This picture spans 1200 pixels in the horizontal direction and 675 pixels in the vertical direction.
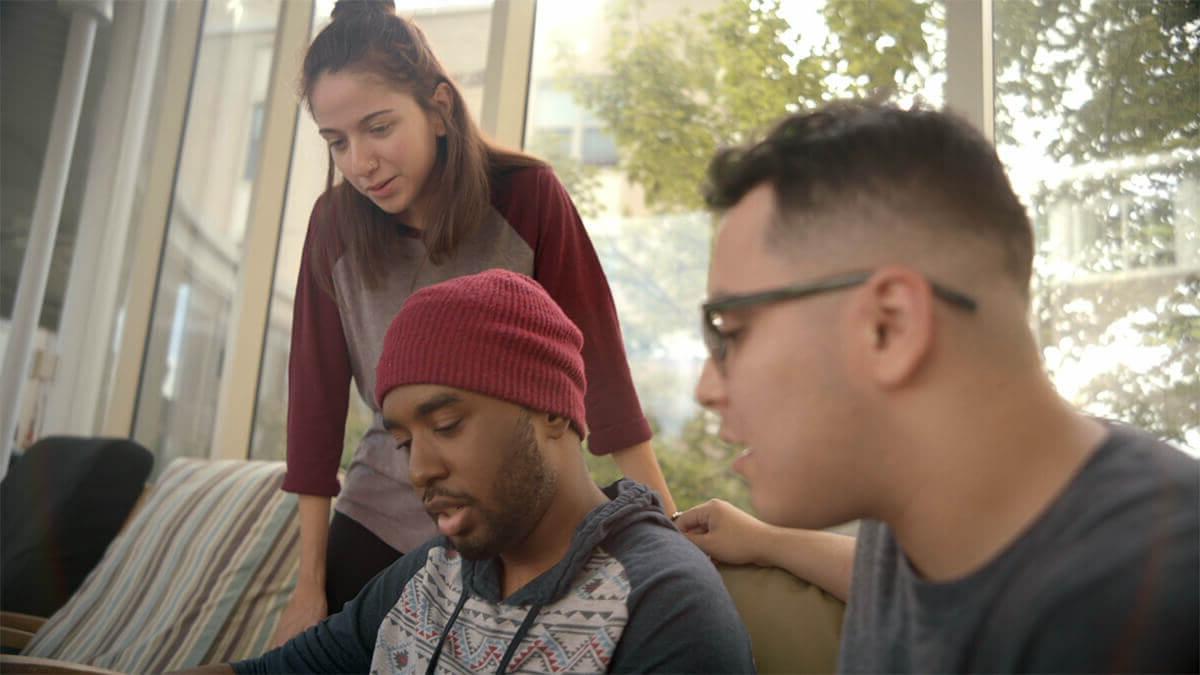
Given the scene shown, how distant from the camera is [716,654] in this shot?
108 cm

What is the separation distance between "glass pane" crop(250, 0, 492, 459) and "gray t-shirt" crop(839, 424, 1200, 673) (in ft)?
3.99

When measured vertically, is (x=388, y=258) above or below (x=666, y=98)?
below

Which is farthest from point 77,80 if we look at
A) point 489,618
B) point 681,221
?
point 489,618

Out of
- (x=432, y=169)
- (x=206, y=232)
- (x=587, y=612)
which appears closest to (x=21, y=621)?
(x=206, y=232)

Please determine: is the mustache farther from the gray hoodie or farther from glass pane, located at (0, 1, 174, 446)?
glass pane, located at (0, 1, 174, 446)

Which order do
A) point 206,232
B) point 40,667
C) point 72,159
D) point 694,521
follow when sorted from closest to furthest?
point 694,521 < point 40,667 < point 206,232 < point 72,159

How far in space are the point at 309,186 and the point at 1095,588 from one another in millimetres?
1998

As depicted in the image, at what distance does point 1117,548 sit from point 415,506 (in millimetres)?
1175

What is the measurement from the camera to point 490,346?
1279 mm

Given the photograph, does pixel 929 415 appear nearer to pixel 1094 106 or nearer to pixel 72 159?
pixel 1094 106

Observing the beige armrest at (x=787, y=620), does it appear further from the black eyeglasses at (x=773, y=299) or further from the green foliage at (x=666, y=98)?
the green foliage at (x=666, y=98)

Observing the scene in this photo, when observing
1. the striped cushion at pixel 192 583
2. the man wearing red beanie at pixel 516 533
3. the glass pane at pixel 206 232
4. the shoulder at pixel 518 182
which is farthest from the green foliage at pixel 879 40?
the glass pane at pixel 206 232

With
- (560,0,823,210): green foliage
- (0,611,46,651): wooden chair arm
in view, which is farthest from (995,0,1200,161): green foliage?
(0,611,46,651): wooden chair arm

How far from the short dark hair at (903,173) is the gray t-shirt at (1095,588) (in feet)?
0.60
